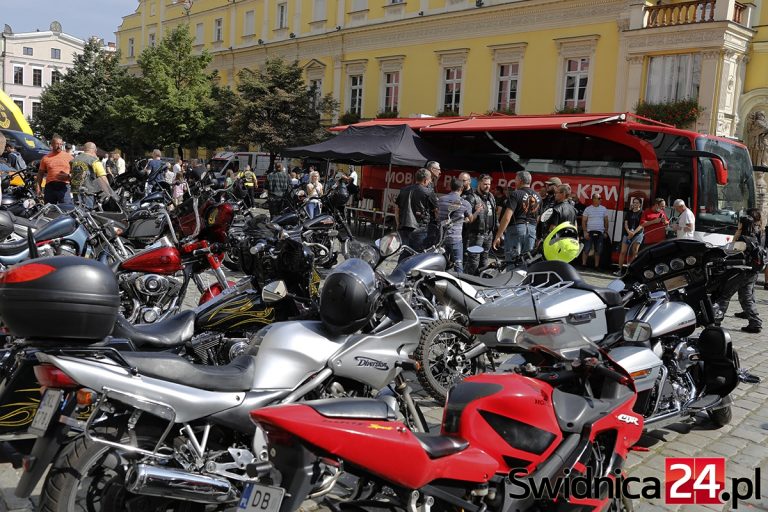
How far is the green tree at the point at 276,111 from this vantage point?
31500mm

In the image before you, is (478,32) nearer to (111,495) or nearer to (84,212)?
(84,212)

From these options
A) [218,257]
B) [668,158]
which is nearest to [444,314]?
[218,257]

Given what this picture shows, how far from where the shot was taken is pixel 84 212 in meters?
7.11

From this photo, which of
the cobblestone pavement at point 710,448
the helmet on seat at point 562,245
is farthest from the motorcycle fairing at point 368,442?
the helmet on seat at point 562,245

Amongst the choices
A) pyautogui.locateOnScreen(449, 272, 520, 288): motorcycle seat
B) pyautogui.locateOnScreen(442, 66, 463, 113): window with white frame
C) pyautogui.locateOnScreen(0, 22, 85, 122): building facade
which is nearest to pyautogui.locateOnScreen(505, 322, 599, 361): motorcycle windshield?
pyautogui.locateOnScreen(449, 272, 520, 288): motorcycle seat

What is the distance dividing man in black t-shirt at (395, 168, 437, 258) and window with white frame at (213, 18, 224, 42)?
3765cm

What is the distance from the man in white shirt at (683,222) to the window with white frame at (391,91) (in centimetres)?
2041

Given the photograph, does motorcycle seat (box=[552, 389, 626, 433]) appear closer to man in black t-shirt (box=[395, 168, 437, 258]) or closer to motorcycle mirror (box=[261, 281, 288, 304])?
motorcycle mirror (box=[261, 281, 288, 304])

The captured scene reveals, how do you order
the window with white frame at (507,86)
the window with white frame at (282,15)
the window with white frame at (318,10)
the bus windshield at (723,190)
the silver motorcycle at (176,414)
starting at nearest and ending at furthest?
the silver motorcycle at (176,414), the bus windshield at (723,190), the window with white frame at (507,86), the window with white frame at (318,10), the window with white frame at (282,15)

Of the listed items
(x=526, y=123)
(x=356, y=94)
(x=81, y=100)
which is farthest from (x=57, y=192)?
(x=81, y=100)

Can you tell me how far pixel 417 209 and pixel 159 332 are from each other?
589 centimetres

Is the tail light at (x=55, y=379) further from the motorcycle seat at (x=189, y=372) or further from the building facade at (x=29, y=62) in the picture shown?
the building facade at (x=29, y=62)

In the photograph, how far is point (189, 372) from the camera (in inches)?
111

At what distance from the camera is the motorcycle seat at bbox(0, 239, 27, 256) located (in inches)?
242
